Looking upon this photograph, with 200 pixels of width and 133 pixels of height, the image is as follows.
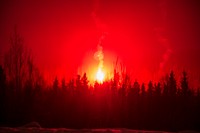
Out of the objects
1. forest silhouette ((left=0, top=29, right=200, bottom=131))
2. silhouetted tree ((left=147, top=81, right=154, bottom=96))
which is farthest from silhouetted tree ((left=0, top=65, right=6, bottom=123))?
silhouetted tree ((left=147, top=81, right=154, bottom=96))

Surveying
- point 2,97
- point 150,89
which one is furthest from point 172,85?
point 2,97

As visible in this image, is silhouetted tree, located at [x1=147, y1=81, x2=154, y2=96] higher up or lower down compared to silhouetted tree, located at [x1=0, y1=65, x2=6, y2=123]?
higher up

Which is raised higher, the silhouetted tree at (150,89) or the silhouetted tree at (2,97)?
the silhouetted tree at (150,89)

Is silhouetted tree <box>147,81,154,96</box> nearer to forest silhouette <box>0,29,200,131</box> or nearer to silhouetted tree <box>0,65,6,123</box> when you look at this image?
forest silhouette <box>0,29,200,131</box>

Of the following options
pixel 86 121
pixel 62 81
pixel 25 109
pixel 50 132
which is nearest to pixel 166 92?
pixel 86 121

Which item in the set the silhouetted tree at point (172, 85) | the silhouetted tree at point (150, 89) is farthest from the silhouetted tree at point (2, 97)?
the silhouetted tree at point (172, 85)

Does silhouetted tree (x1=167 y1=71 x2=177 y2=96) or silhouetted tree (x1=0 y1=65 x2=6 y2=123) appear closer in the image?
silhouetted tree (x1=0 y1=65 x2=6 y2=123)

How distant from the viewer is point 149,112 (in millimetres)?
82250

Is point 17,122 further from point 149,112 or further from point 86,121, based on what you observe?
point 149,112

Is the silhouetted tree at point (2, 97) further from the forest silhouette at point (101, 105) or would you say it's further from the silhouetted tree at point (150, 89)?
the silhouetted tree at point (150, 89)

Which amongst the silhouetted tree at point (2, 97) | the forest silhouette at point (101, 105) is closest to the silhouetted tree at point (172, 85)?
the forest silhouette at point (101, 105)

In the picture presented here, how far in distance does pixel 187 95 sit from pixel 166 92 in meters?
6.16

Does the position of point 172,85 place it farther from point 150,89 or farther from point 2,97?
point 2,97

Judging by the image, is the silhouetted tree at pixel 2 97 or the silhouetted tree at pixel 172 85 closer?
the silhouetted tree at pixel 2 97
